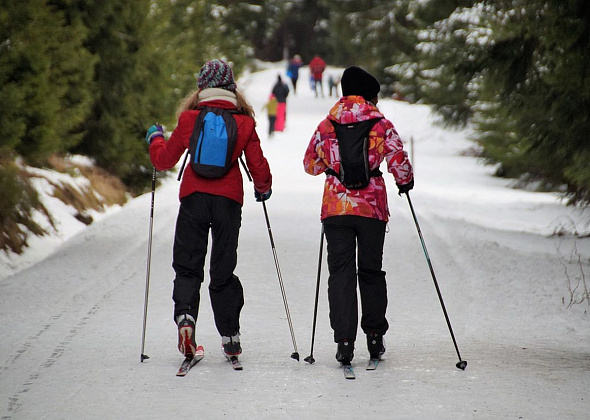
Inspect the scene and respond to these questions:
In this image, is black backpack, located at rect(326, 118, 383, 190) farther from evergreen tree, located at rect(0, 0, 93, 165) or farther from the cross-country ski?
evergreen tree, located at rect(0, 0, 93, 165)

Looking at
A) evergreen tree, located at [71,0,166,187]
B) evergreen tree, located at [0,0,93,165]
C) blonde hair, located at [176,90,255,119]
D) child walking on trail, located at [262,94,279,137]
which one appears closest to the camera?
blonde hair, located at [176,90,255,119]

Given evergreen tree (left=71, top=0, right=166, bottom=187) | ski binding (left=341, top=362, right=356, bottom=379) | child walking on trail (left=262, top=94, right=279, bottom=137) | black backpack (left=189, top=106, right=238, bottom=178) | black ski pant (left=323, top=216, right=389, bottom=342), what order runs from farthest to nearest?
child walking on trail (left=262, top=94, right=279, bottom=137), evergreen tree (left=71, top=0, right=166, bottom=187), black ski pant (left=323, top=216, right=389, bottom=342), black backpack (left=189, top=106, right=238, bottom=178), ski binding (left=341, top=362, right=356, bottom=379)

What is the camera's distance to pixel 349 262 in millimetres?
6105

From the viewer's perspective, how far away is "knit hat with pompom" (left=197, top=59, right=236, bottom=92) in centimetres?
617

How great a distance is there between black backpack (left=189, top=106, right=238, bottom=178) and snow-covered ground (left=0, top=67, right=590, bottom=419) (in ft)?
4.48

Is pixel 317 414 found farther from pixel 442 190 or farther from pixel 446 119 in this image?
pixel 446 119

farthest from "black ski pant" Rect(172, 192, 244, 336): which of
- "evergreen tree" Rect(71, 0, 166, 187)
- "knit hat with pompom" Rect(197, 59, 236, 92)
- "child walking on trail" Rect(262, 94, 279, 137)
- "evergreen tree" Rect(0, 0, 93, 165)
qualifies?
"child walking on trail" Rect(262, 94, 279, 137)

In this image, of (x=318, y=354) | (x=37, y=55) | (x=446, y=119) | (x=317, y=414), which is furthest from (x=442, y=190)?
(x=317, y=414)

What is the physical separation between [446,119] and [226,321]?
21.1m

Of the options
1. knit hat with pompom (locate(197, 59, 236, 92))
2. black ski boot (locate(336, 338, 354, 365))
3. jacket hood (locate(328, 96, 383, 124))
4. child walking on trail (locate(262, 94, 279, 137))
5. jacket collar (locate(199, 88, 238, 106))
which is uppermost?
knit hat with pompom (locate(197, 59, 236, 92))

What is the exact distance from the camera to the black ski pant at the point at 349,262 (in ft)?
19.9

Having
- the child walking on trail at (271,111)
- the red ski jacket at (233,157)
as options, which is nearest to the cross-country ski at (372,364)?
the red ski jacket at (233,157)

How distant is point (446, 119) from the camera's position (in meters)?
26.5

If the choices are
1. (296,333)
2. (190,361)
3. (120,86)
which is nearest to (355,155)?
(190,361)
